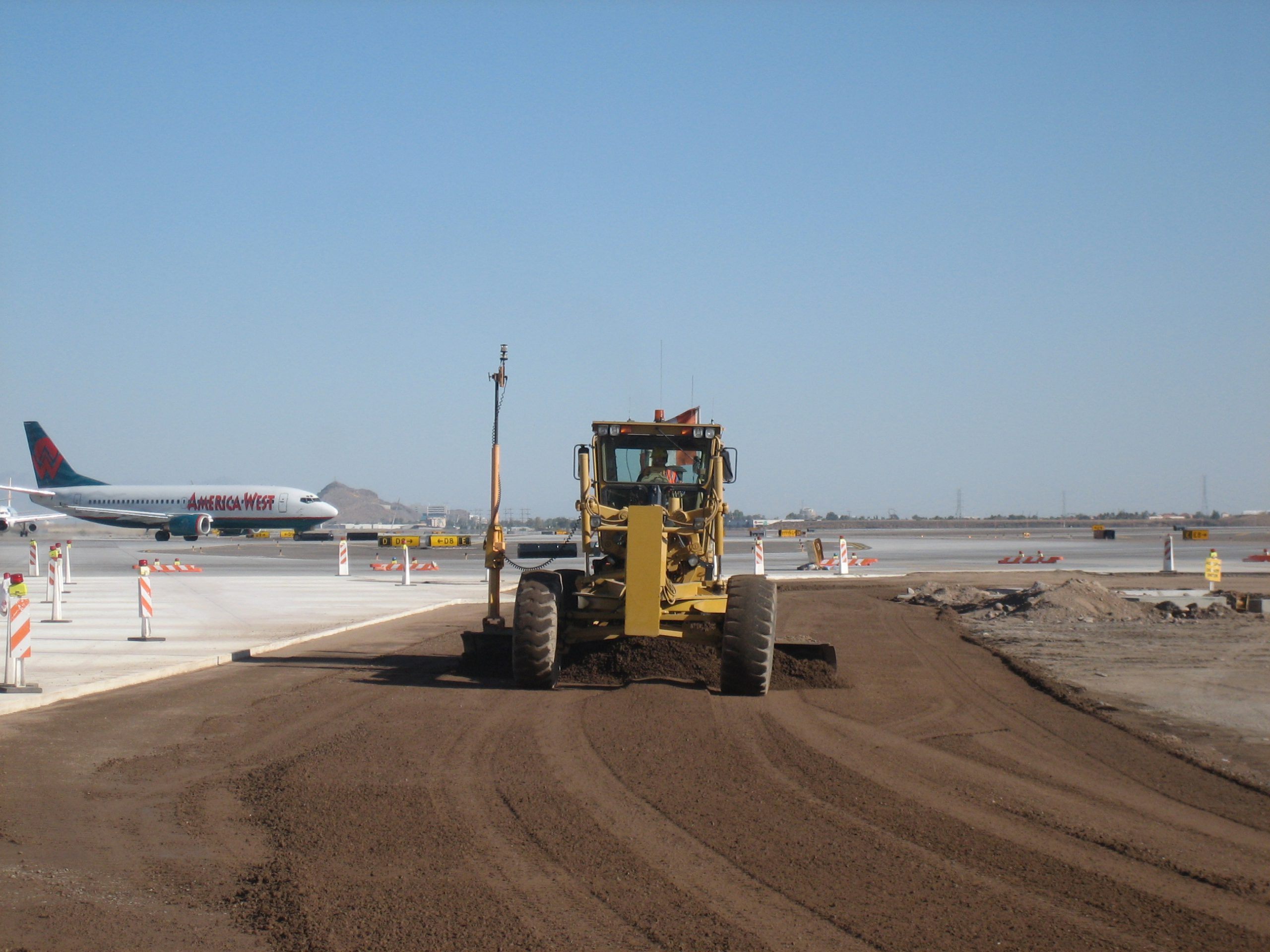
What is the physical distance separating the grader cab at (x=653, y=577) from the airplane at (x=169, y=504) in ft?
198

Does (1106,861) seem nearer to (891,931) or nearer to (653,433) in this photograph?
(891,931)

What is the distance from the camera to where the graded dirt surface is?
486 centimetres

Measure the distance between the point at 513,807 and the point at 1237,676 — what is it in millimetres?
9719

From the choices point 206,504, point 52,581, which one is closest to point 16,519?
point 206,504

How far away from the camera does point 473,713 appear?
33.4 feet

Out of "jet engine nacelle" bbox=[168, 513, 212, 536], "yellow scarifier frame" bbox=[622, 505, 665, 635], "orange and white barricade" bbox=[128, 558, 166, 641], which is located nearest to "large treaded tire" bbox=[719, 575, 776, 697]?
"yellow scarifier frame" bbox=[622, 505, 665, 635]

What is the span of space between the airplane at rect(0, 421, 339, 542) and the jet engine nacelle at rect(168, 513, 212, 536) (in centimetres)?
3

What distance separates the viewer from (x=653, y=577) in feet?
34.7

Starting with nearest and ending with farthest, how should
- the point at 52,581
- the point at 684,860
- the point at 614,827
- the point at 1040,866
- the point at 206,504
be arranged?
the point at 1040,866 < the point at 684,860 < the point at 614,827 < the point at 52,581 < the point at 206,504

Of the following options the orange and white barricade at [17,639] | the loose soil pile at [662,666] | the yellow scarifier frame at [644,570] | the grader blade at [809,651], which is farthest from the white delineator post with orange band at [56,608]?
the grader blade at [809,651]

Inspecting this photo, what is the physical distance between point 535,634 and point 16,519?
92.6m

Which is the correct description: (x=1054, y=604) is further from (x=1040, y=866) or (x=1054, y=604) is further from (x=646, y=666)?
(x=1040, y=866)

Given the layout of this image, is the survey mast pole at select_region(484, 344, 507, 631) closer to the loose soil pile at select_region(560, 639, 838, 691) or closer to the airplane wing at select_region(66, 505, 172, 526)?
the loose soil pile at select_region(560, 639, 838, 691)

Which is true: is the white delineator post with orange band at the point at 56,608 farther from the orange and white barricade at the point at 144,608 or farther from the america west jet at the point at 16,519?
the america west jet at the point at 16,519
